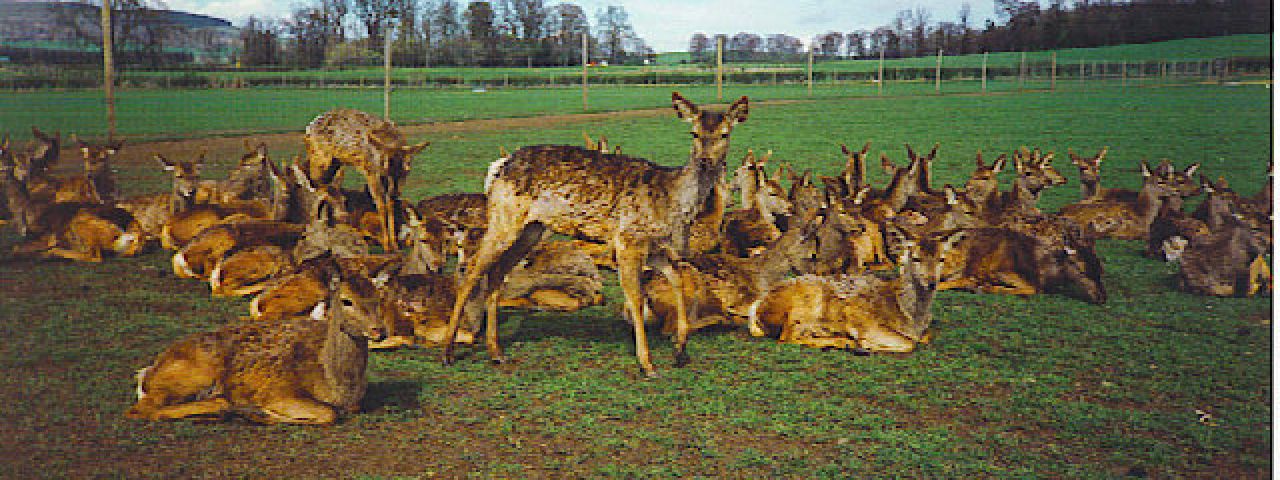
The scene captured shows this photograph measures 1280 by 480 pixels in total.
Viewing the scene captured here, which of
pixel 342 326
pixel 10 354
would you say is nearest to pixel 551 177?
pixel 342 326

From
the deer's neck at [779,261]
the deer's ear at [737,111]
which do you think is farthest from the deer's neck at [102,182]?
the deer's ear at [737,111]

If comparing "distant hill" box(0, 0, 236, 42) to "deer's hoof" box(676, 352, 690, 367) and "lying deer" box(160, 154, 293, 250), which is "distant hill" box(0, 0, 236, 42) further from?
"deer's hoof" box(676, 352, 690, 367)

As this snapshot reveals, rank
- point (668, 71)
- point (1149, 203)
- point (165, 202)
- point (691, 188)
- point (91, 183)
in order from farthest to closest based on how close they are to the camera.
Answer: point (668, 71) → point (91, 183) → point (1149, 203) → point (165, 202) → point (691, 188)

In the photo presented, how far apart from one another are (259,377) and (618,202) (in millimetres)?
2499

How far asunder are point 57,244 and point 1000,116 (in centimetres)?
2595

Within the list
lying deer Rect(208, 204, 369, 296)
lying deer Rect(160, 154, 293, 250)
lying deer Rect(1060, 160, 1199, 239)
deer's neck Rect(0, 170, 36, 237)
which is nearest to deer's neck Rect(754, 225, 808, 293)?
lying deer Rect(208, 204, 369, 296)

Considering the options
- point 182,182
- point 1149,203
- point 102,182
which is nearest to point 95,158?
point 102,182

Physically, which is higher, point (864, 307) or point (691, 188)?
point (691, 188)

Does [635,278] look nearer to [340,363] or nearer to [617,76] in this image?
[340,363]

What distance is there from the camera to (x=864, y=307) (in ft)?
23.1

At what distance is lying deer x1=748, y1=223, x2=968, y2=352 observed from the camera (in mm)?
7008

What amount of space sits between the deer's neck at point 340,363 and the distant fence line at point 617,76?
14.2 meters

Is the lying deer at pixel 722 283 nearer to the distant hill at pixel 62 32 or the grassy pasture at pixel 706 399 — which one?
the grassy pasture at pixel 706 399

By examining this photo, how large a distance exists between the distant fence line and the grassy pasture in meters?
12.0
